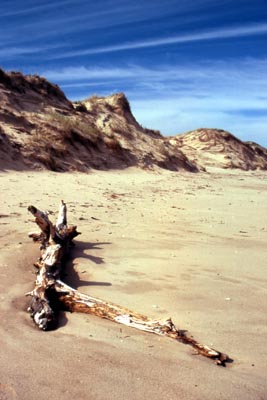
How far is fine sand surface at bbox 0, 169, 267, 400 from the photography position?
2.30 metres

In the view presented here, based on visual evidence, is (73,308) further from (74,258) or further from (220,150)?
(220,150)

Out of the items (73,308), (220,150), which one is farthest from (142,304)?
(220,150)

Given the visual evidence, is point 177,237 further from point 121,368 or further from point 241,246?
point 121,368

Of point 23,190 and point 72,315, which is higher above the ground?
point 23,190

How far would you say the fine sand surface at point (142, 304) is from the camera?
90.5 inches

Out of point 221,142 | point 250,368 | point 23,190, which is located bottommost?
point 250,368

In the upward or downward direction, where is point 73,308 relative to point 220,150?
downward

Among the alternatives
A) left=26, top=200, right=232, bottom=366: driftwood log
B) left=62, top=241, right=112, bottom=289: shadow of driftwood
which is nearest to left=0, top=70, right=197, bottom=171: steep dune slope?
left=62, top=241, right=112, bottom=289: shadow of driftwood

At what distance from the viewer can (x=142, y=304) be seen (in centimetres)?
355

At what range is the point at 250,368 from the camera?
260cm

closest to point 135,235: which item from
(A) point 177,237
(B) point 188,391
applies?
(A) point 177,237

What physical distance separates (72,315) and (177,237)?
3.11m

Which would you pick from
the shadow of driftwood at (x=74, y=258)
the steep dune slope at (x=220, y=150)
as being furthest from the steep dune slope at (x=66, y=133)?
the shadow of driftwood at (x=74, y=258)

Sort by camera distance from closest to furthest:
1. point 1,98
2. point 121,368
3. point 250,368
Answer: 1. point 121,368
2. point 250,368
3. point 1,98
